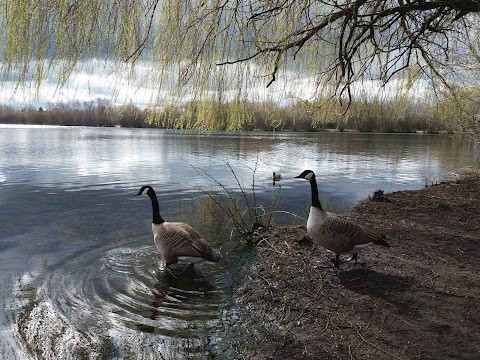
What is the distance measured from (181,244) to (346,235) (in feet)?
7.58

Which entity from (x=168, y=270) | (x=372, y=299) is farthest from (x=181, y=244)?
(x=372, y=299)

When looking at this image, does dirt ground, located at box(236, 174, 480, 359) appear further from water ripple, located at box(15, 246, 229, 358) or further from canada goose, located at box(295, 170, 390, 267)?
water ripple, located at box(15, 246, 229, 358)

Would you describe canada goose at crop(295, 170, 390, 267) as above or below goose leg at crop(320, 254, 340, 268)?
above

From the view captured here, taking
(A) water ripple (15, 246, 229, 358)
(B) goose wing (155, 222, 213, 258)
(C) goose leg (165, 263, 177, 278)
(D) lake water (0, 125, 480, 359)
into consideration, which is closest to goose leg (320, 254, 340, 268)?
(D) lake water (0, 125, 480, 359)

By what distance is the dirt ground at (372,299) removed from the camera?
339 cm

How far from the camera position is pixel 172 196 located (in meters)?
12.0

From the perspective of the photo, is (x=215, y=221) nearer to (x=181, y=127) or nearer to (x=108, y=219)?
(x=108, y=219)

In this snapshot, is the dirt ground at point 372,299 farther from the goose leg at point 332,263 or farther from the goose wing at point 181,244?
the goose wing at point 181,244

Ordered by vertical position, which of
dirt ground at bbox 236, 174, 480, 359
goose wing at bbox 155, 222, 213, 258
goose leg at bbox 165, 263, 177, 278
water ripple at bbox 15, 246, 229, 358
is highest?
goose wing at bbox 155, 222, 213, 258

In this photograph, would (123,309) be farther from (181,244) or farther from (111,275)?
(181,244)

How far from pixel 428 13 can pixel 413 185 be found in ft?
38.9

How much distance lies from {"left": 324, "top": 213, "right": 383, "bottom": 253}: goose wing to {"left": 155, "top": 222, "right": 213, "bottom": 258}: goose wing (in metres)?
1.76

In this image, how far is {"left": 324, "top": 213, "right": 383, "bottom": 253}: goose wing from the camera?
516 cm

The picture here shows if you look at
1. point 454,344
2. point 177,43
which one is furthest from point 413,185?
point 177,43
